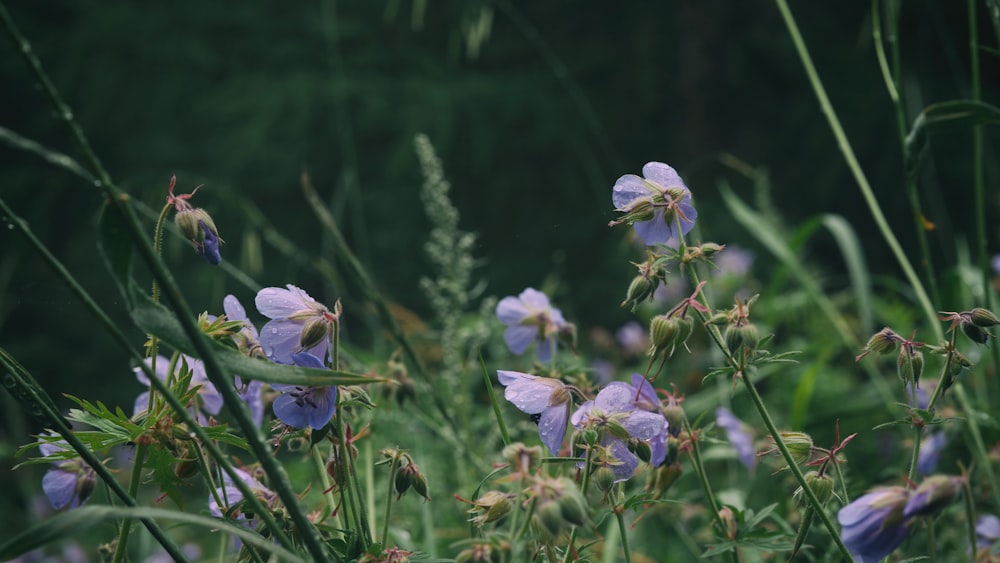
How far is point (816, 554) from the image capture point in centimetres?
79

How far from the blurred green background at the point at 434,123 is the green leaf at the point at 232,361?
3.84 meters

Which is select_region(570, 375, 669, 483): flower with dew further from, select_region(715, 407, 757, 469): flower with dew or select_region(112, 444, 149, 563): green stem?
select_region(715, 407, 757, 469): flower with dew

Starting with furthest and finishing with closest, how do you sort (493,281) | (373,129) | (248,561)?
(373,129)
(493,281)
(248,561)

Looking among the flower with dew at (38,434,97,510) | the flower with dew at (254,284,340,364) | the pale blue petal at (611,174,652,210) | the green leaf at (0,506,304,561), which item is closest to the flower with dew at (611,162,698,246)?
the pale blue petal at (611,174,652,210)

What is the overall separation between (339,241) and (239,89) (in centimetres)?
455

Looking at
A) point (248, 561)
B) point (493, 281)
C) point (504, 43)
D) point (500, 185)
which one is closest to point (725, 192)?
point (248, 561)

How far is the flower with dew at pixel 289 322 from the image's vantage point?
54 centimetres

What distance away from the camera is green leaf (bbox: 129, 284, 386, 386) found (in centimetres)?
41

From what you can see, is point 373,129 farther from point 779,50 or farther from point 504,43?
A: point 779,50

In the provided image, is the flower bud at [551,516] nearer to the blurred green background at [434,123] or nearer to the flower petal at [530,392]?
the flower petal at [530,392]

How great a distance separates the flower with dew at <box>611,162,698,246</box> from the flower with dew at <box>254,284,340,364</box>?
0.21m

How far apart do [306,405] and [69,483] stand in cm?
26

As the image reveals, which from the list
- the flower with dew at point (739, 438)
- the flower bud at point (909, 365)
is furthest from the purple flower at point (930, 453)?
the flower bud at point (909, 365)

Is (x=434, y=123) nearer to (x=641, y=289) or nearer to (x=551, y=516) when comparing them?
(x=641, y=289)
